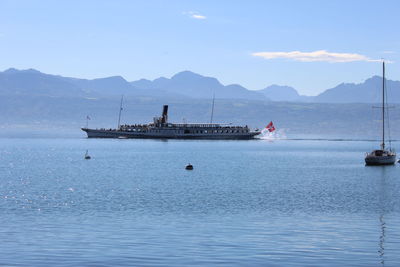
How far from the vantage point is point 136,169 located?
118750 mm

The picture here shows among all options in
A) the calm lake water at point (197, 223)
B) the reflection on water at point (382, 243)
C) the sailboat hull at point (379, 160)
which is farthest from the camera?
the sailboat hull at point (379, 160)

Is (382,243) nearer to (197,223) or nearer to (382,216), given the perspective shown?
(382,216)

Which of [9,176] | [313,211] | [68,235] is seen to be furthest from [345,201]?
[9,176]

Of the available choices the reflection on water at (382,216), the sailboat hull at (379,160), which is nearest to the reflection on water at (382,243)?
the reflection on water at (382,216)

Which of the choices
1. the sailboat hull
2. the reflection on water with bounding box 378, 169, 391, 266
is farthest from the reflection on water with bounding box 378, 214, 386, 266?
the sailboat hull

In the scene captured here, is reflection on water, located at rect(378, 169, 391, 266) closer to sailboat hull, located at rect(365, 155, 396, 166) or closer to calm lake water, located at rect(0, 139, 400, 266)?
calm lake water, located at rect(0, 139, 400, 266)

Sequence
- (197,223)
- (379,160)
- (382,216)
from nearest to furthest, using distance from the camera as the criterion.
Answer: (197,223)
(382,216)
(379,160)

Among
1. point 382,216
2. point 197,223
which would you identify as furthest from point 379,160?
point 197,223

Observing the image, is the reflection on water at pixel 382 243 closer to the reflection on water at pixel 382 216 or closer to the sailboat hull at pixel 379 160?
the reflection on water at pixel 382 216

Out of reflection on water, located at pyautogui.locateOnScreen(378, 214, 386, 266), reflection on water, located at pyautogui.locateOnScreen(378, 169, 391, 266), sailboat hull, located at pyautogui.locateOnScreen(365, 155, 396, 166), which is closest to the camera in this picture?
reflection on water, located at pyautogui.locateOnScreen(378, 214, 386, 266)

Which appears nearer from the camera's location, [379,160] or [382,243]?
[382,243]

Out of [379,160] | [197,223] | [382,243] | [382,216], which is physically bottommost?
[197,223]

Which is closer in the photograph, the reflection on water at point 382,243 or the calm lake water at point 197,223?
the calm lake water at point 197,223

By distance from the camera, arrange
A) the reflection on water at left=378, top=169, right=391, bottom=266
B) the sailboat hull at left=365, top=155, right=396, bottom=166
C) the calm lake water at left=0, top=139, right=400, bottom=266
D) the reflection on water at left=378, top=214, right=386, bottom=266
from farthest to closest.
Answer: the sailboat hull at left=365, top=155, right=396, bottom=166 → the reflection on water at left=378, top=169, right=391, bottom=266 → the reflection on water at left=378, top=214, right=386, bottom=266 → the calm lake water at left=0, top=139, right=400, bottom=266
